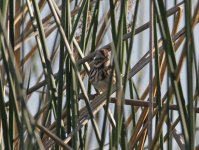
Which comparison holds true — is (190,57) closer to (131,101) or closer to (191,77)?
(191,77)

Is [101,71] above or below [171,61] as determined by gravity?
below

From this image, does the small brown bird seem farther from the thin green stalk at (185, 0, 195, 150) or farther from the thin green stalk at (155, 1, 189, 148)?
the thin green stalk at (185, 0, 195, 150)

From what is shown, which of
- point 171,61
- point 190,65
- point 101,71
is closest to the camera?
point 190,65

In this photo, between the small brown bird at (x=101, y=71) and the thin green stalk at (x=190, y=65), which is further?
the small brown bird at (x=101, y=71)

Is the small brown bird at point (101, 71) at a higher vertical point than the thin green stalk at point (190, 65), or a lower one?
lower

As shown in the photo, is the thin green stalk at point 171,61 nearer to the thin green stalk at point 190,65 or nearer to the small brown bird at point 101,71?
the thin green stalk at point 190,65

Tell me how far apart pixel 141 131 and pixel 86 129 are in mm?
250

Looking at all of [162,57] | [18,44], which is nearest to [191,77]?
[162,57]

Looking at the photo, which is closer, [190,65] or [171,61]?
[190,65]

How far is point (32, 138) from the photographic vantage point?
1508 millimetres

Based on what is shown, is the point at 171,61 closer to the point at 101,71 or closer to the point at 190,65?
the point at 190,65

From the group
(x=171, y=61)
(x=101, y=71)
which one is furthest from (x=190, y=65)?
(x=101, y=71)

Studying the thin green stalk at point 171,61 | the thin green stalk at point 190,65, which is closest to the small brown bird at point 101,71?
the thin green stalk at point 171,61

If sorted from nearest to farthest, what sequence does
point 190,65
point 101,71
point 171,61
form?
point 190,65, point 171,61, point 101,71
